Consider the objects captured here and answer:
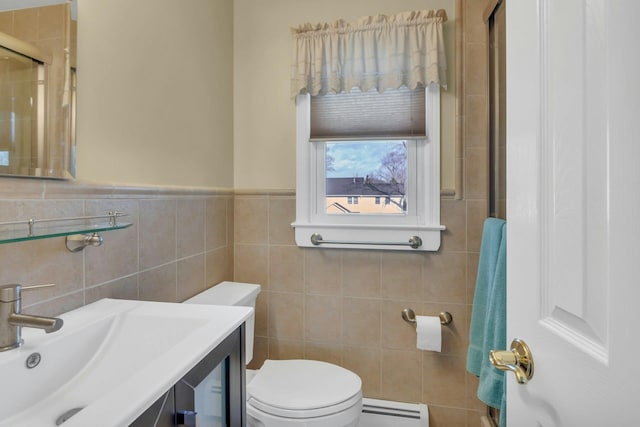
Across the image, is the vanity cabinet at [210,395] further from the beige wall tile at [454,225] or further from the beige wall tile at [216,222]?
the beige wall tile at [454,225]

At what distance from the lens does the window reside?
182 centimetres

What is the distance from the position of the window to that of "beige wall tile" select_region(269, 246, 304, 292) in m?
0.09

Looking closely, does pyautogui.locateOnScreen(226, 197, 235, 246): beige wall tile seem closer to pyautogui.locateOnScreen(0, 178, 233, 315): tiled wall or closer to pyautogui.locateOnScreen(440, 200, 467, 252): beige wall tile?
pyautogui.locateOnScreen(0, 178, 233, 315): tiled wall

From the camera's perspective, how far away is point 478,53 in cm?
173

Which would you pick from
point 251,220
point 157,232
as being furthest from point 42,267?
point 251,220

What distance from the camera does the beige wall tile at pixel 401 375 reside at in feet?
6.07

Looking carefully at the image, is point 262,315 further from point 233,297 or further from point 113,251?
point 113,251

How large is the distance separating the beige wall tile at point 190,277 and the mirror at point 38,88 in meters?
0.65

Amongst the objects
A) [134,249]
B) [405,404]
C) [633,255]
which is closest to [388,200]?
[405,404]

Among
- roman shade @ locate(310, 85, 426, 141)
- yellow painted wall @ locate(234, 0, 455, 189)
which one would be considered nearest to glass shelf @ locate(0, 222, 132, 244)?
yellow painted wall @ locate(234, 0, 455, 189)

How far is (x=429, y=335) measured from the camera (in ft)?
5.68

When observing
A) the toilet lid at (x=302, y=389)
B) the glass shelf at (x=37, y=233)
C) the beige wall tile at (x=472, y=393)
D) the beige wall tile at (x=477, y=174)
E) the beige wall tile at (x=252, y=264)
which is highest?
the beige wall tile at (x=477, y=174)

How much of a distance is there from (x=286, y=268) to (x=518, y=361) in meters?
1.46

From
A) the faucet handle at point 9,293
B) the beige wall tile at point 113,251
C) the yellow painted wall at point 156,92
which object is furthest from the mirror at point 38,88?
the faucet handle at point 9,293
